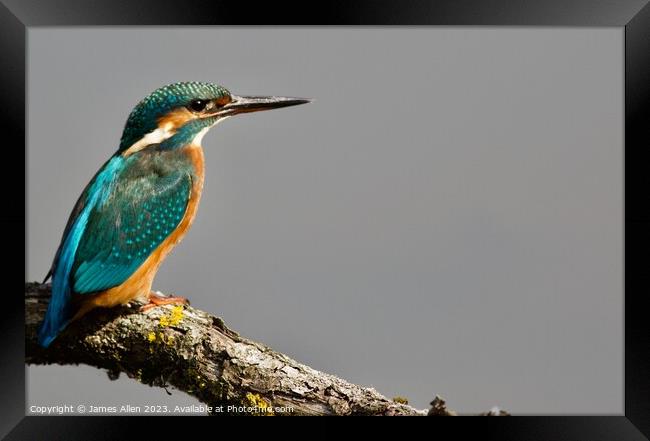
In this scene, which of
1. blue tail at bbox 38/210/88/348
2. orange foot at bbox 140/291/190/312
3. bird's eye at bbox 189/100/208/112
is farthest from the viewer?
bird's eye at bbox 189/100/208/112

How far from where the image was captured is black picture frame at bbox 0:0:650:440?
3.74 metres

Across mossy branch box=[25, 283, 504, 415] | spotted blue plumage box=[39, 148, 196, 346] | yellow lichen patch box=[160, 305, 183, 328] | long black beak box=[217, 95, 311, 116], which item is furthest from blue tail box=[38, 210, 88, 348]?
long black beak box=[217, 95, 311, 116]

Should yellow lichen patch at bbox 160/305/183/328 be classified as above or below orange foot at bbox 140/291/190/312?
below

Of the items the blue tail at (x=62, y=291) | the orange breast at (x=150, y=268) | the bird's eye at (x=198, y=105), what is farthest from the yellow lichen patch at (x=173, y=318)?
the bird's eye at (x=198, y=105)

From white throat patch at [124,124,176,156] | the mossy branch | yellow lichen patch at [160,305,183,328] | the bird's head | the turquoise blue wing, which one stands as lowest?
the mossy branch

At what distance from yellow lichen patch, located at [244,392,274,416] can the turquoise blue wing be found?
832 mm

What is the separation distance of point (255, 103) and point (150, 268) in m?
1.00

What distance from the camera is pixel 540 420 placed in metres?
3.85

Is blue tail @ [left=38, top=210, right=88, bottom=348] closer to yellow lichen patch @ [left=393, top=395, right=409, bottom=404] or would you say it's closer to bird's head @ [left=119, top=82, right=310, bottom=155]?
bird's head @ [left=119, top=82, right=310, bottom=155]

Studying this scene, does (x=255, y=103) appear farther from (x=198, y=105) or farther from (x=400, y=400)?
(x=400, y=400)

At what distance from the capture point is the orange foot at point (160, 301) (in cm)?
365

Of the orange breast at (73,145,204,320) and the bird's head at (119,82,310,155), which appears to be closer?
the orange breast at (73,145,204,320)

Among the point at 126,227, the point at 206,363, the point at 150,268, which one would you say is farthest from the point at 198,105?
the point at 206,363

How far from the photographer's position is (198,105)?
3766mm
